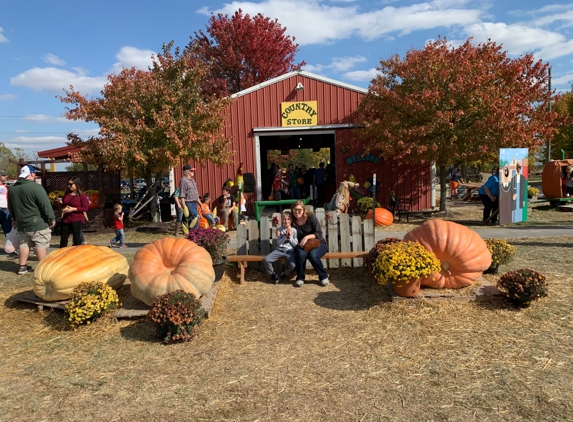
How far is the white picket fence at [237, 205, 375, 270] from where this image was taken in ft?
23.7

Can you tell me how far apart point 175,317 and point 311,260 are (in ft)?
8.43

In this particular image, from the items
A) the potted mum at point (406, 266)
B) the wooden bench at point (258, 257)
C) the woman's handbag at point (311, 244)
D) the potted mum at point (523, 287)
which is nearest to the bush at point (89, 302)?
the wooden bench at point (258, 257)

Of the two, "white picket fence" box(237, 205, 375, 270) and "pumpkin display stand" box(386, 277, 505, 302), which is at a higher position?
"white picket fence" box(237, 205, 375, 270)

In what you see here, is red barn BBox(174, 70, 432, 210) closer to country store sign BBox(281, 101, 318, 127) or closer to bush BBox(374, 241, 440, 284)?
country store sign BBox(281, 101, 318, 127)

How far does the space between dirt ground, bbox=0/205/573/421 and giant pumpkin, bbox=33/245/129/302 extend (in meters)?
0.30

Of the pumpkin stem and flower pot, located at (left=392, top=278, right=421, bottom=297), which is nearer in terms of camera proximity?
flower pot, located at (left=392, top=278, right=421, bottom=297)

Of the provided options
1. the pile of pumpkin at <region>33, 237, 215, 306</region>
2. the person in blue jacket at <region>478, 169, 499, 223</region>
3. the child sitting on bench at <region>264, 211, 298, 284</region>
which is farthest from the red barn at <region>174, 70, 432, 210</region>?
the pile of pumpkin at <region>33, 237, 215, 306</region>

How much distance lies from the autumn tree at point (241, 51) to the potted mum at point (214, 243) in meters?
24.9

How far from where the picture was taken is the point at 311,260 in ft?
21.0

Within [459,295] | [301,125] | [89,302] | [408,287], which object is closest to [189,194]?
[89,302]

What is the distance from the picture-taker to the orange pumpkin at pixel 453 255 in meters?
5.38

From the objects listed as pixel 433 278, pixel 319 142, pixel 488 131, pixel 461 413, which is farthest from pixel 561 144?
pixel 461 413

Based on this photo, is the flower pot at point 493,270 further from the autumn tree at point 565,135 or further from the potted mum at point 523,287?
the autumn tree at point 565,135

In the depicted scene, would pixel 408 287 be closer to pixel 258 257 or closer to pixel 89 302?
pixel 258 257
